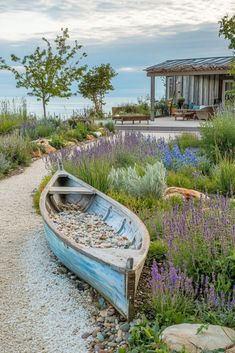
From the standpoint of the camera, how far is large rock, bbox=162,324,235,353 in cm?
281

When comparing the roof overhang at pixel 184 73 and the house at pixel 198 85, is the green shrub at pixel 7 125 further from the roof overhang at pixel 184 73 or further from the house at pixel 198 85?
the house at pixel 198 85

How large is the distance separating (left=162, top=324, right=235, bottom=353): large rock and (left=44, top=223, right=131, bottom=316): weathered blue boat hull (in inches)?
15.5

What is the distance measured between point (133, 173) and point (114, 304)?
3.03 meters

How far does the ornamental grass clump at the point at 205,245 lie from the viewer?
11.6 feet

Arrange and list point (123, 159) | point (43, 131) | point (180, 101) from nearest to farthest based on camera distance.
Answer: point (123, 159) → point (43, 131) → point (180, 101)

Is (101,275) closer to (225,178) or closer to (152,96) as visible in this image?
(225,178)

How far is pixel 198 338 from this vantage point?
2859mm

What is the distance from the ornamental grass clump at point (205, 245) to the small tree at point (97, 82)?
2360cm

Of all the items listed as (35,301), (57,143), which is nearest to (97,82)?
(57,143)

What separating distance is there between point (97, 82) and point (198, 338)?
83.9 ft

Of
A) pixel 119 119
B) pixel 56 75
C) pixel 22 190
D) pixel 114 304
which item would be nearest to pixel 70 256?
pixel 114 304

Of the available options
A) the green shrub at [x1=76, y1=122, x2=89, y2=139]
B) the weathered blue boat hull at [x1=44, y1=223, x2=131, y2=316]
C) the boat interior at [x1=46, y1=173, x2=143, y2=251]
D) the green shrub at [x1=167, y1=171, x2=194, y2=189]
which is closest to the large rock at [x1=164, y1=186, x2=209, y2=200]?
the green shrub at [x1=167, y1=171, x2=194, y2=189]

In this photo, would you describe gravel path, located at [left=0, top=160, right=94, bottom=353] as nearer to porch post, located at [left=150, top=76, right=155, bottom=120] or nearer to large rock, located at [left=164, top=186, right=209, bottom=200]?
large rock, located at [left=164, top=186, right=209, bottom=200]

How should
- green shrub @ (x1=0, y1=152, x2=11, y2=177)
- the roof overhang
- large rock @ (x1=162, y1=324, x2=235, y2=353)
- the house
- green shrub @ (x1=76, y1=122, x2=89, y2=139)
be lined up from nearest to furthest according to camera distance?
1. large rock @ (x1=162, y1=324, x2=235, y2=353)
2. green shrub @ (x1=0, y1=152, x2=11, y2=177)
3. green shrub @ (x1=76, y1=122, x2=89, y2=139)
4. the roof overhang
5. the house
